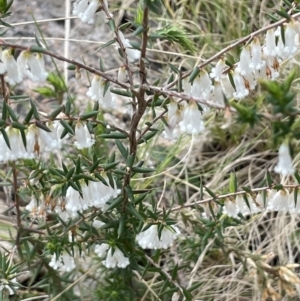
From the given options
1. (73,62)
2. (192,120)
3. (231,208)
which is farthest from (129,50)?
(231,208)

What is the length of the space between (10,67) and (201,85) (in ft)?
1.34

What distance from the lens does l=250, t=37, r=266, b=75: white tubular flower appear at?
123 cm

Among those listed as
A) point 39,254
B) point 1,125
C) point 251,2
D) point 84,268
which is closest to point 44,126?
point 1,125

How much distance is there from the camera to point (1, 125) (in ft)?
3.84

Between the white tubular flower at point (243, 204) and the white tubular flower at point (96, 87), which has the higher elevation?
the white tubular flower at point (96, 87)

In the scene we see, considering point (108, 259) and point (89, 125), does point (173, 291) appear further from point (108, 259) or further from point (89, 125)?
point (89, 125)

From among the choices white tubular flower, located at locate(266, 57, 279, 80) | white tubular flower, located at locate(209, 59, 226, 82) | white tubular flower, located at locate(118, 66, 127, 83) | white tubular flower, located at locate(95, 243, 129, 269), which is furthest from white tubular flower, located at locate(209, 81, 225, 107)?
white tubular flower, located at locate(95, 243, 129, 269)

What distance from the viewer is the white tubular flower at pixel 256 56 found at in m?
1.23

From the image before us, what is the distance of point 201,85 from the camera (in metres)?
1.26

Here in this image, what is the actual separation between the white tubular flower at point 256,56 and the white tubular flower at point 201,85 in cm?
10

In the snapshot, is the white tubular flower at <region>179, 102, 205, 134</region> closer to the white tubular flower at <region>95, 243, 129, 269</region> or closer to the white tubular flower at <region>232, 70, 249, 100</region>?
the white tubular flower at <region>232, 70, 249, 100</region>

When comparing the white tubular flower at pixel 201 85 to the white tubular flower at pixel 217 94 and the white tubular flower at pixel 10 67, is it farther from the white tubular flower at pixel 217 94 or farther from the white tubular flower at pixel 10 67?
the white tubular flower at pixel 10 67

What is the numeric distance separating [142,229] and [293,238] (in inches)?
36.2

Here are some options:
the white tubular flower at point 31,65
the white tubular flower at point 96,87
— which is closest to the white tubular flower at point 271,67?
the white tubular flower at point 96,87
